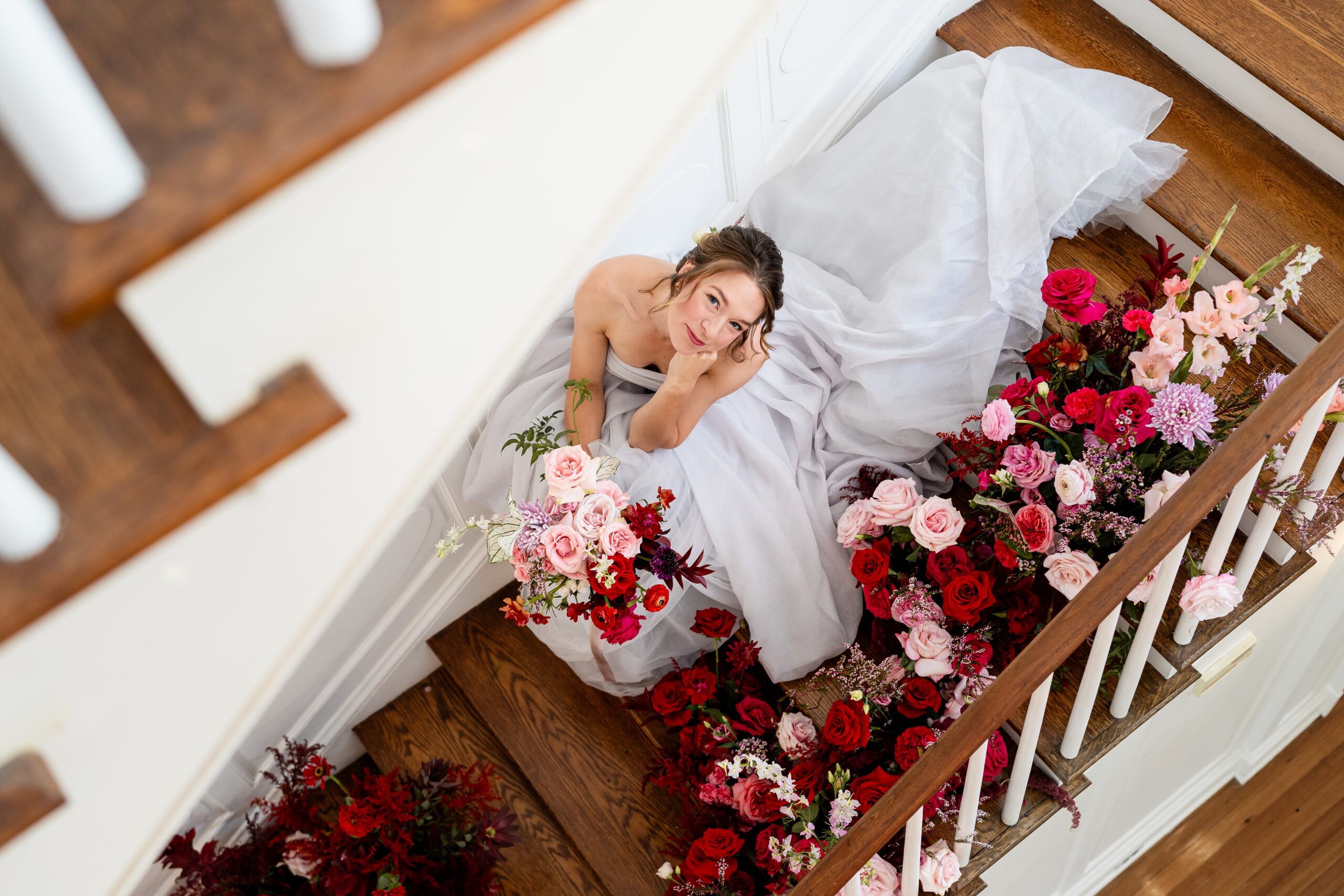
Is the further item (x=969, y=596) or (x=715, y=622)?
(x=715, y=622)

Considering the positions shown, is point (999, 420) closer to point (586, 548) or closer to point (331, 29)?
point (586, 548)

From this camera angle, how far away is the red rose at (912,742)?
2.08 meters

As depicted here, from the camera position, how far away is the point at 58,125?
45 centimetres

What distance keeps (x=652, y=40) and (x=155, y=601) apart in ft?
1.48

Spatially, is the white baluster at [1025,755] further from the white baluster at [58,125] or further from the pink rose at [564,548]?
the white baluster at [58,125]

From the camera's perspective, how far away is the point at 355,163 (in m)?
0.56

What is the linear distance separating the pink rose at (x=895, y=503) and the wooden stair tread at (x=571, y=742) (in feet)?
2.55

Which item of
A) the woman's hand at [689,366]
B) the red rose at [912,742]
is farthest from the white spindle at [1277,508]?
the woman's hand at [689,366]

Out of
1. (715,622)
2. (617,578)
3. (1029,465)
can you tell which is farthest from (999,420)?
(617,578)

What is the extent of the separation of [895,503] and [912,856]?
0.73 meters

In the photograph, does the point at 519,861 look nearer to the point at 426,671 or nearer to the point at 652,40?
the point at 426,671

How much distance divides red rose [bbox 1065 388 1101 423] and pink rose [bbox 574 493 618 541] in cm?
91

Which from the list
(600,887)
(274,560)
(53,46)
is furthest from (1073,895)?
(53,46)

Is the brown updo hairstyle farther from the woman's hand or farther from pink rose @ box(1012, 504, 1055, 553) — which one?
pink rose @ box(1012, 504, 1055, 553)
